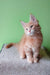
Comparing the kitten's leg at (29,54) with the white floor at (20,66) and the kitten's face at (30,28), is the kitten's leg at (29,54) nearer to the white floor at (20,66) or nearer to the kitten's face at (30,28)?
the white floor at (20,66)

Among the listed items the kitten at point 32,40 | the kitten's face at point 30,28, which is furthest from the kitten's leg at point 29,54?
the kitten's face at point 30,28

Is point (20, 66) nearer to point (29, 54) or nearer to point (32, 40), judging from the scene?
point (29, 54)

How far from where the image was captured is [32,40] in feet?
3.42

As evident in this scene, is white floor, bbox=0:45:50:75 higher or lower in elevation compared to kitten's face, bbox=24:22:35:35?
lower

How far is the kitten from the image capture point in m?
1.00

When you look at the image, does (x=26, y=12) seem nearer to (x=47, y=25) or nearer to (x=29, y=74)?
(x=47, y=25)

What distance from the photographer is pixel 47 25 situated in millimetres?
1398

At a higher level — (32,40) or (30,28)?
(30,28)

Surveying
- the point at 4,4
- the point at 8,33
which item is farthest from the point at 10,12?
the point at 8,33

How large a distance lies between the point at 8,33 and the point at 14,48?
0.70ft

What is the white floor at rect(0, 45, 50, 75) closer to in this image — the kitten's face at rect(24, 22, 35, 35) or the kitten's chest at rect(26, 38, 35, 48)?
the kitten's chest at rect(26, 38, 35, 48)

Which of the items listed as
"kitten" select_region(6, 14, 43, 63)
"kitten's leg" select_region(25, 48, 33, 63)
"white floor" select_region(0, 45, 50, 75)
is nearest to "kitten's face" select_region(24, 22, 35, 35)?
"kitten" select_region(6, 14, 43, 63)

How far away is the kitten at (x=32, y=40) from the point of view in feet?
3.27

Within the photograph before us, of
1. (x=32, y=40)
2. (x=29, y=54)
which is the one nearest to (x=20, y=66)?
(x=29, y=54)
